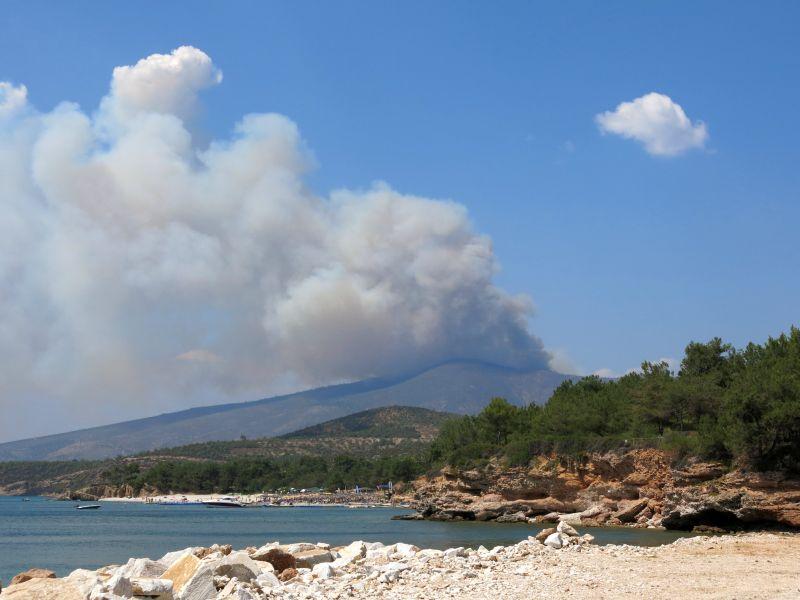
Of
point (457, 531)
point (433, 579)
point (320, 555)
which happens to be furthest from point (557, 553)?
point (457, 531)

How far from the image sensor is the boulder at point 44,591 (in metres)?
17.6

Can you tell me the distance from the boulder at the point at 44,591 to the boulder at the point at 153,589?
51.5 inches

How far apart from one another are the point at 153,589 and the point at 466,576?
6.79 meters

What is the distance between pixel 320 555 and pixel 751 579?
11.1 metres

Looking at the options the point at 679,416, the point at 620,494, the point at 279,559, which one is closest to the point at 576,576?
the point at 279,559

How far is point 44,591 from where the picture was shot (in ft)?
59.3

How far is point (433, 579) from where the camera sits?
17.5 metres

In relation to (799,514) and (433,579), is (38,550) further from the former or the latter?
(799,514)

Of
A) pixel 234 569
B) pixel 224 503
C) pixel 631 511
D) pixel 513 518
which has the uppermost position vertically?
pixel 234 569

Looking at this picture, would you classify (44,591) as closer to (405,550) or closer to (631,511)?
(405,550)

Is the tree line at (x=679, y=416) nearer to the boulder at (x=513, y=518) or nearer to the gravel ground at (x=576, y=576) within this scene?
the boulder at (x=513, y=518)

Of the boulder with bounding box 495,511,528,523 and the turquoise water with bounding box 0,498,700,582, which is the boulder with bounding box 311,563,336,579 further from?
the boulder with bounding box 495,511,528,523

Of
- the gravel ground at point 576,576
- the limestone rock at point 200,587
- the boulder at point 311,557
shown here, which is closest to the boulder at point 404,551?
the gravel ground at point 576,576

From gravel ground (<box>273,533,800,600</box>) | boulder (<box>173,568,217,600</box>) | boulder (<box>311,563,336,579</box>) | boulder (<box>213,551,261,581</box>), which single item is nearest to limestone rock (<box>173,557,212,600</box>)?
boulder (<box>173,568,217,600</box>)
